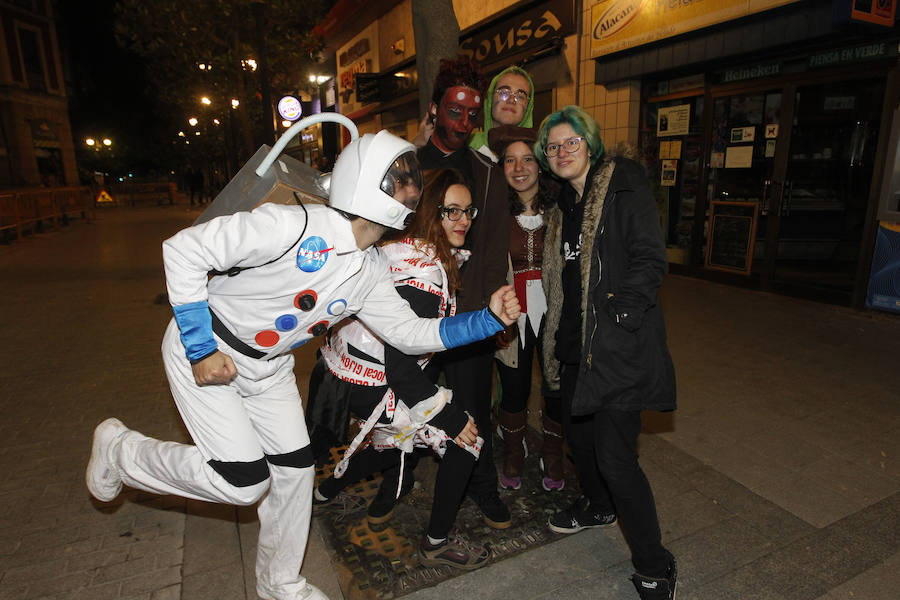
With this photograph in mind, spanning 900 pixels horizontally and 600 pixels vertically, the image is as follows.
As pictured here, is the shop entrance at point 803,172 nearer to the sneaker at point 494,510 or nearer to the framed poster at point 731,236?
the framed poster at point 731,236

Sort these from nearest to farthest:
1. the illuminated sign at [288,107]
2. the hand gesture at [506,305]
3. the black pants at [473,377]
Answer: the hand gesture at [506,305]
the black pants at [473,377]
the illuminated sign at [288,107]

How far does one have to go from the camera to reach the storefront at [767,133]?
6.46 metres

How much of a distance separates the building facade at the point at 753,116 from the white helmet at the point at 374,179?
19.7ft

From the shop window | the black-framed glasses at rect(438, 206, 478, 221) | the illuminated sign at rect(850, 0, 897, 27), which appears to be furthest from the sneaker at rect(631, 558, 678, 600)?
the shop window

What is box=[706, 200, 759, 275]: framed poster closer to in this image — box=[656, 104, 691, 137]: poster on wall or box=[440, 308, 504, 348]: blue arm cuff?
box=[656, 104, 691, 137]: poster on wall

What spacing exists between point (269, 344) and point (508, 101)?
7.46ft

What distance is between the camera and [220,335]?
2.21 m

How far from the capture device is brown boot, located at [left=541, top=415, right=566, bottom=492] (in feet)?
10.8

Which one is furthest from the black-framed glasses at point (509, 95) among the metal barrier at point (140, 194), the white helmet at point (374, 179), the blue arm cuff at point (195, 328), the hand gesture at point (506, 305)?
the metal barrier at point (140, 194)

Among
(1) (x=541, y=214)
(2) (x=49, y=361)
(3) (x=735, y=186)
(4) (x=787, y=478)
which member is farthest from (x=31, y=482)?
(3) (x=735, y=186)

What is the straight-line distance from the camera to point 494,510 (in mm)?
2945

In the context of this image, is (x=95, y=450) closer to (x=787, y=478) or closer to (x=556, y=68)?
(x=787, y=478)

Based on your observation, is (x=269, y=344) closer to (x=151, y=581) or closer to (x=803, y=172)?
(x=151, y=581)

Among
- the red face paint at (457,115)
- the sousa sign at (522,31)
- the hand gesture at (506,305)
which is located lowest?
the hand gesture at (506,305)
